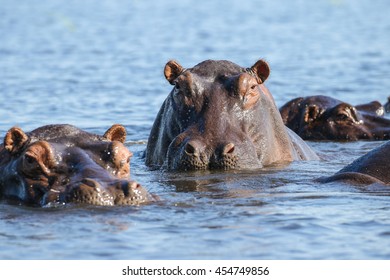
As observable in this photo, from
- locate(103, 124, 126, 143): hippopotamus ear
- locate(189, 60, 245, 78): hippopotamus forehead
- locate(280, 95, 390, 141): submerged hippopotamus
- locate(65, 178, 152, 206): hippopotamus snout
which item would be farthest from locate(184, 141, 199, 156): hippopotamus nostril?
locate(280, 95, 390, 141): submerged hippopotamus

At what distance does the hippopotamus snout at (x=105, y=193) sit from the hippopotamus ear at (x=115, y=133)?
1.13 metres

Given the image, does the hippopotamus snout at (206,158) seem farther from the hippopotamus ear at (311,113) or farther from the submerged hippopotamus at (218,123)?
the hippopotamus ear at (311,113)

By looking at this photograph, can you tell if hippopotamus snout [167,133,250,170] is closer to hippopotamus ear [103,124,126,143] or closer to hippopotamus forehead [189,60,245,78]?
hippopotamus forehead [189,60,245,78]

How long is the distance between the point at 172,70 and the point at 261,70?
3.20 feet

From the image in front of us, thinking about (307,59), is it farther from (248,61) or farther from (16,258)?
(16,258)

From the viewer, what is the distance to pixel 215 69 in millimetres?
11945

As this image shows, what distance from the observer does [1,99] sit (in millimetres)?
19188

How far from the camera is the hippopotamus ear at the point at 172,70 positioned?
39.7ft

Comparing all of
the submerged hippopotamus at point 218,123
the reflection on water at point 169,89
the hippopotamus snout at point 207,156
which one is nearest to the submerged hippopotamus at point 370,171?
the reflection on water at point 169,89

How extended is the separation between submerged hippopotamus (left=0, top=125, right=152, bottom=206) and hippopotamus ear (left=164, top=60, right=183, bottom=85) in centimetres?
281

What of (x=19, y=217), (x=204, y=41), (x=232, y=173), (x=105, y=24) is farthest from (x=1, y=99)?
(x=105, y=24)

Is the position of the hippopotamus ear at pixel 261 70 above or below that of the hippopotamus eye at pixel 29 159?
above

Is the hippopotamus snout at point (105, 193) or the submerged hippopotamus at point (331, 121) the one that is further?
the submerged hippopotamus at point (331, 121)

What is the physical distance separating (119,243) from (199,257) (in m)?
0.65
